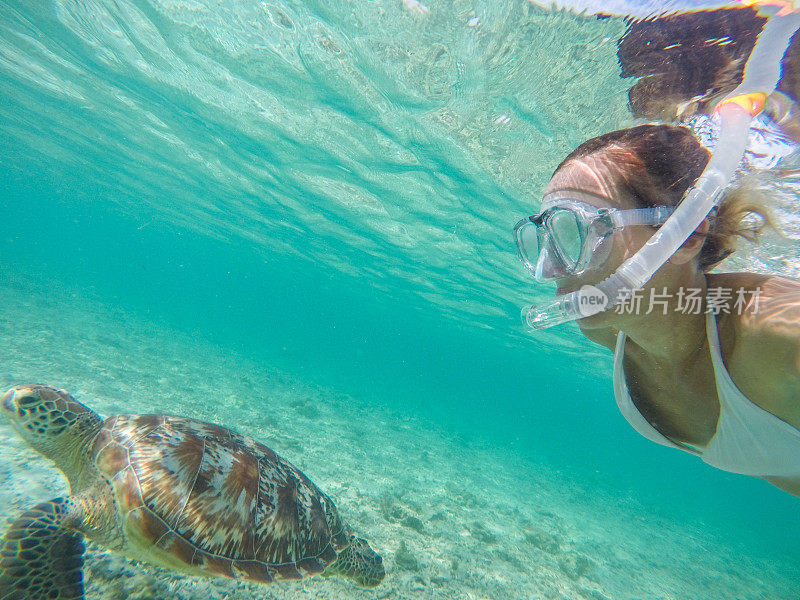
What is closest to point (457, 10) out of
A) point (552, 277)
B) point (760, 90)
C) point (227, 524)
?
point (760, 90)

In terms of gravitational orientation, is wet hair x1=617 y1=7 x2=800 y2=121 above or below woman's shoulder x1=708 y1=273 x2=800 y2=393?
above

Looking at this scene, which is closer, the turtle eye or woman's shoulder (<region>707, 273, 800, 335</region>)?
woman's shoulder (<region>707, 273, 800, 335</region>)

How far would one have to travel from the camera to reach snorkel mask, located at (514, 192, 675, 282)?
6.37ft

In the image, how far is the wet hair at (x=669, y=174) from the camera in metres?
1.96

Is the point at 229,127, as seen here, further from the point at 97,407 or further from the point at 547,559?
the point at 547,559

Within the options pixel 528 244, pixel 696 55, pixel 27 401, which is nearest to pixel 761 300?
pixel 528 244

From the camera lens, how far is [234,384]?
56.3 feet

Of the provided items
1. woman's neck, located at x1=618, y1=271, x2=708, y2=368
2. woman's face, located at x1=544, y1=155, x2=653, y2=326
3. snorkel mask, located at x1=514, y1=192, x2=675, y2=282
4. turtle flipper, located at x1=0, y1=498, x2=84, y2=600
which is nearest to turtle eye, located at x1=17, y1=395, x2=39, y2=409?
turtle flipper, located at x1=0, y1=498, x2=84, y2=600

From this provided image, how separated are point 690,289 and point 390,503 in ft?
25.7

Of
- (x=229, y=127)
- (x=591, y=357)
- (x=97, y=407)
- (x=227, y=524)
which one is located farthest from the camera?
(x=591, y=357)

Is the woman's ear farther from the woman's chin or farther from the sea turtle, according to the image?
the sea turtle

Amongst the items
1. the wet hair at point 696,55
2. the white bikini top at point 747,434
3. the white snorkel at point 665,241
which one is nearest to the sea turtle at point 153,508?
the white snorkel at point 665,241

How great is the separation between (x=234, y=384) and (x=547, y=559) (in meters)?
14.9

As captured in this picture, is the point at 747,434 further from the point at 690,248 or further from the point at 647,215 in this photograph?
the point at 647,215
